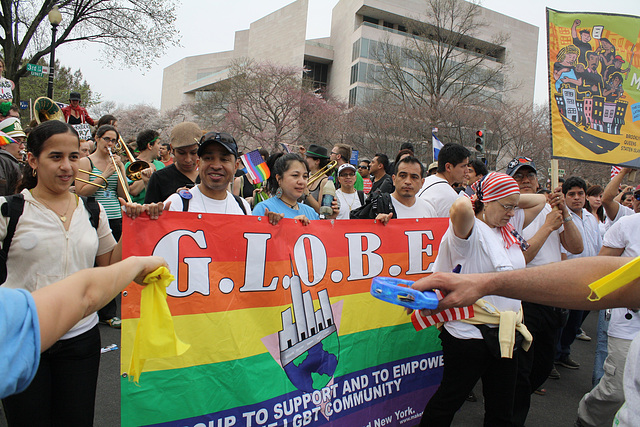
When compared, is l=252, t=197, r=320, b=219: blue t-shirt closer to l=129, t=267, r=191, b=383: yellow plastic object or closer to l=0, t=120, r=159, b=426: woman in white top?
l=0, t=120, r=159, b=426: woman in white top

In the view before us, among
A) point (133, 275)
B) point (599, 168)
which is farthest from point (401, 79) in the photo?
point (133, 275)

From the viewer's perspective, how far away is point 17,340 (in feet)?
2.85

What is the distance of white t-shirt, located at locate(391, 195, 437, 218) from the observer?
3851 millimetres

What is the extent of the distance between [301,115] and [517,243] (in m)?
30.8

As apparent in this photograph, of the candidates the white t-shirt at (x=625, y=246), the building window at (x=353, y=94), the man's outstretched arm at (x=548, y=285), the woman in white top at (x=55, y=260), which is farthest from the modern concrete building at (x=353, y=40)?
the man's outstretched arm at (x=548, y=285)

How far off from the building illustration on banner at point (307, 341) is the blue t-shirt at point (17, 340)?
1913mm

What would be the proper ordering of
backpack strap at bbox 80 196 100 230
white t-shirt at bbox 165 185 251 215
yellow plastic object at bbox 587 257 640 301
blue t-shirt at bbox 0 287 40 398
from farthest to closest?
1. white t-shirt at bbox 165 185 251 215
2. backpack strap at bbox 80 196 100 230
3. yellow plastic object at bbox 587 257 640 301
4. blue t-shirt at bbox 0 287 40 398

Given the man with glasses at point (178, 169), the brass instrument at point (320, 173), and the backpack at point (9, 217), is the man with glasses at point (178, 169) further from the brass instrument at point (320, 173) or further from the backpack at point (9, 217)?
the brass instrument at point (320, 173)

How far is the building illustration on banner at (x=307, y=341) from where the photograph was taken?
2.72m

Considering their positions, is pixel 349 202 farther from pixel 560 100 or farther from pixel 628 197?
pixel 628 197

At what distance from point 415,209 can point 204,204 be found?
6.71ft

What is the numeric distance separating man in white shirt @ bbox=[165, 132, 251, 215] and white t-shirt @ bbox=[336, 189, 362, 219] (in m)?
2.68

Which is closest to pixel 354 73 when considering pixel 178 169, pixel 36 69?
pixel 36 69

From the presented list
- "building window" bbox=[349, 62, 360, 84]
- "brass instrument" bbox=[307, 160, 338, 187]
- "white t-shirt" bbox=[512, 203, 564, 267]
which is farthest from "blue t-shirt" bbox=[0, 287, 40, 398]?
"building window" bbox=[349, 62, 360, 84]
